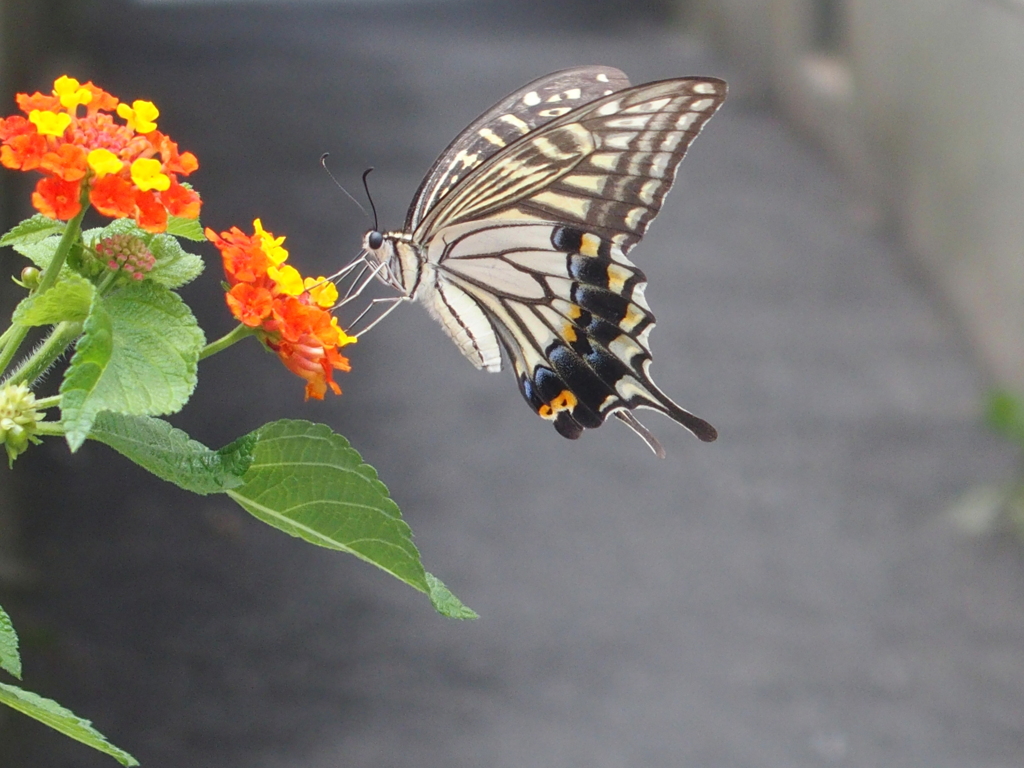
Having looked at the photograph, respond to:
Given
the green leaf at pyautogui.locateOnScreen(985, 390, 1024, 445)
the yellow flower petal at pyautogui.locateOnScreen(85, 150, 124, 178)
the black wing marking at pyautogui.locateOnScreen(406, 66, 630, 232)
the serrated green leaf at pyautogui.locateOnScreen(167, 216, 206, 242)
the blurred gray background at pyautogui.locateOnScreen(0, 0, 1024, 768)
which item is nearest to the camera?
the yellow flower petal at pyautogui.locateOnScreen(85, 150, 124, 178)

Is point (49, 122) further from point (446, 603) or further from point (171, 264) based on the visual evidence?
point (446, 603)

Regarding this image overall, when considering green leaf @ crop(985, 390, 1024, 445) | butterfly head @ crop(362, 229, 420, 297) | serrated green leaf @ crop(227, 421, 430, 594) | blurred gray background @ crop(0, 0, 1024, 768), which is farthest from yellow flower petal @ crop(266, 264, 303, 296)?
green leaf @ crop(985, 390, 1024, 445)

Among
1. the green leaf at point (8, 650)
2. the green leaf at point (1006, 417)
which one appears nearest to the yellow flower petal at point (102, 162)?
the green leaf at point (8, 650)

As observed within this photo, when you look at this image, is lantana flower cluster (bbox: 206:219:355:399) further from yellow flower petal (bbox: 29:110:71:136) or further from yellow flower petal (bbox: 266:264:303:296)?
yellow flower petal (bbox: 29:110:71:136)

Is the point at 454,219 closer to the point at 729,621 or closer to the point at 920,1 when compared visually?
the point at 729,621

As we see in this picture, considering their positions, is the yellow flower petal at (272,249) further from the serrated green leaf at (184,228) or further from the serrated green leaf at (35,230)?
the serrated green leaf at (35,230)
